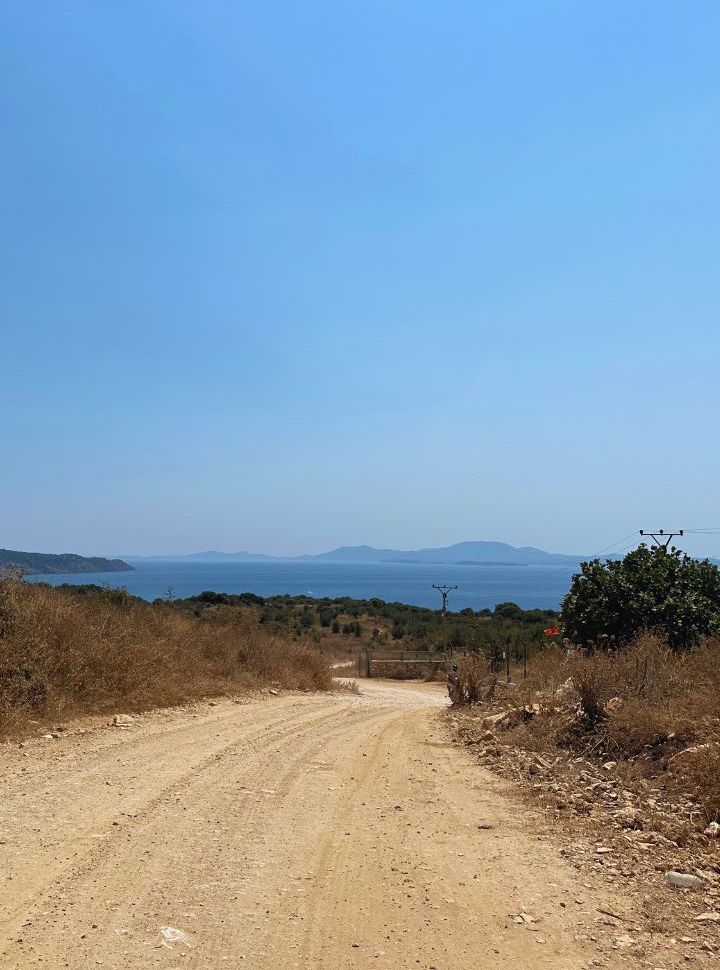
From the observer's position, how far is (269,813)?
7.90 m

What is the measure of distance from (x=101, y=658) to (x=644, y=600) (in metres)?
11.4

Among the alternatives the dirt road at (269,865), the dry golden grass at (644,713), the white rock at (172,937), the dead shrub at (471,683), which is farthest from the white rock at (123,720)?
the white rock at (172,937)

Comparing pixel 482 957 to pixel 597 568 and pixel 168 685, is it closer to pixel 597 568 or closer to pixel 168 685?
pixel 168 685

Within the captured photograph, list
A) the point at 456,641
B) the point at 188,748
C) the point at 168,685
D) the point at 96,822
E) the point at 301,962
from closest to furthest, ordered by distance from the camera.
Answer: the point at 301,962, the point at 96,822, the point at 188,748, the point at 168,685, the point at 456,641

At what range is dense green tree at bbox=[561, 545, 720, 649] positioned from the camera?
16844mm

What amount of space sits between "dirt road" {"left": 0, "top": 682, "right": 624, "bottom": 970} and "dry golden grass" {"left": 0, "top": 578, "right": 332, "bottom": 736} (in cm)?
191

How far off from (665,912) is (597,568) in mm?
13583

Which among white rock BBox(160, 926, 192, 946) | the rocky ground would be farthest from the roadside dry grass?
white rock BBox(160, 926, 192, 946)

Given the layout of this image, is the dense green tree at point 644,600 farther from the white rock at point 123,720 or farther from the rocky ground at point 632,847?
the white rock at point 123,720

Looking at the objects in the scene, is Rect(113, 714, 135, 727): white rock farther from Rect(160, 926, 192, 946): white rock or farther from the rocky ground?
Rect(160, 926, 192, 946): white rock

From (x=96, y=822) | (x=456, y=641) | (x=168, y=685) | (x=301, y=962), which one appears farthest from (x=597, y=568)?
(x=456, y=641)

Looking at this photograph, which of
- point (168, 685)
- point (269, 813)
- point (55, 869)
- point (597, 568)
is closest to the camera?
point (55, 869)

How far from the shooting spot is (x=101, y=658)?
581 inches

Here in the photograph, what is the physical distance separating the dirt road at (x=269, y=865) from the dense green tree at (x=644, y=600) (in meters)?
7.48
